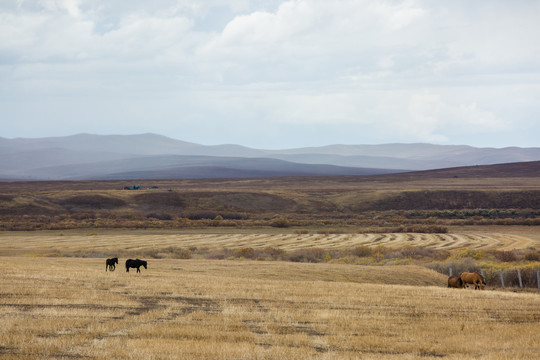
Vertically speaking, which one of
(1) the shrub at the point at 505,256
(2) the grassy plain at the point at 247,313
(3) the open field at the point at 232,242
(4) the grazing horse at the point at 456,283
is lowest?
(3) the open field at the point at 232,242

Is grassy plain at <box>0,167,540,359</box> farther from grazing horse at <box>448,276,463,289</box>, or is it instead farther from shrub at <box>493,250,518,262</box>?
grazing horse at <box>448,276,463,289</box>

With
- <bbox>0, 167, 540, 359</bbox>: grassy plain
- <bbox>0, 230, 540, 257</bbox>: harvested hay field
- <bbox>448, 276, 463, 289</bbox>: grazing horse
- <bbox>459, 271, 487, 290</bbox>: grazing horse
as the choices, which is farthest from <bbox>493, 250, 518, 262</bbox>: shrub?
<bbox>448, 276, 463, 289</bbox>: grazing horse

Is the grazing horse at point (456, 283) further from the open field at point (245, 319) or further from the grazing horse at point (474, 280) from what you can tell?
the open field at point (245, 319)

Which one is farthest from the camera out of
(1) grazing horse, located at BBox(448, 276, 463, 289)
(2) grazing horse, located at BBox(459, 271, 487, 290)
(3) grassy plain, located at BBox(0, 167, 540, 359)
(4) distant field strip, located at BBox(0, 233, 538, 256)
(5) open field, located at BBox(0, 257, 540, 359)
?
(4) distant field strip, located at BBox(0, 233, 538, 256)

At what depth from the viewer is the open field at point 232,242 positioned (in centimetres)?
4612

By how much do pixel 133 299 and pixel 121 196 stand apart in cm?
8817

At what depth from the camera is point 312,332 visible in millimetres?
14445

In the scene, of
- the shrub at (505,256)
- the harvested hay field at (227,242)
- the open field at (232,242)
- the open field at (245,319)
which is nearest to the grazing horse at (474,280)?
the open field at (245,319)

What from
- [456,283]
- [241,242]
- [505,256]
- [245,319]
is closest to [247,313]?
[245,319]

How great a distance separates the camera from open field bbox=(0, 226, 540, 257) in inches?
1816

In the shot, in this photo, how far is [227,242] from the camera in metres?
54.3

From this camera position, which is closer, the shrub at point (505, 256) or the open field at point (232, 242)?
the shrub at point (505, 256)

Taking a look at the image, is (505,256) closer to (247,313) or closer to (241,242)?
(241,242)

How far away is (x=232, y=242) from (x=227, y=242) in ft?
1.52
